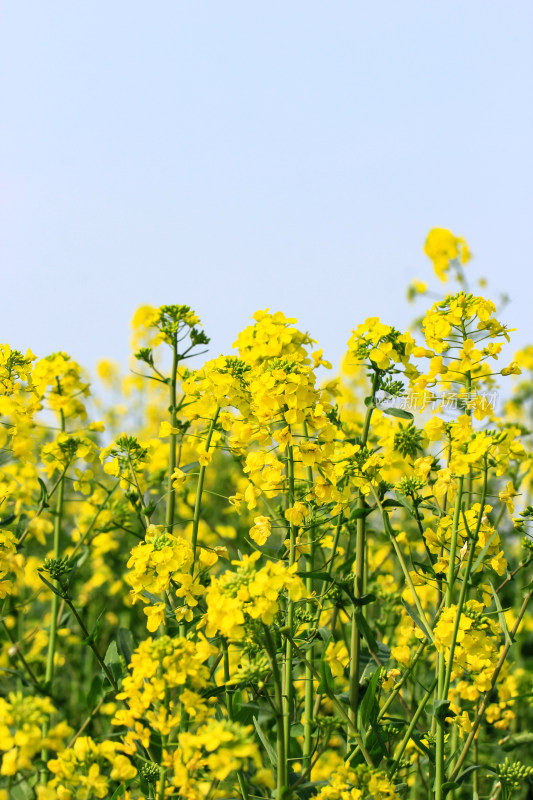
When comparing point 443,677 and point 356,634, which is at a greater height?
point 356,634

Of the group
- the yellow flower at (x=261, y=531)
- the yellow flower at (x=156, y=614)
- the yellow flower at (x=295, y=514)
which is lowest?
the yellow flower at (x=156, y=614)

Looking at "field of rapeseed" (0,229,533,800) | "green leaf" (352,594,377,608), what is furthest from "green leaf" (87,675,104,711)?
"green leaf" (352,594,377,608)

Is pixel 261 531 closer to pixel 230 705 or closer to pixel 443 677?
pixel 230 705

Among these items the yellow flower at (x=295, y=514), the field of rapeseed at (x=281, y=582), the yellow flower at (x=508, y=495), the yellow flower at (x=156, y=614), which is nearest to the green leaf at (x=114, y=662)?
the field of rapeseed at (x=281, y=582)

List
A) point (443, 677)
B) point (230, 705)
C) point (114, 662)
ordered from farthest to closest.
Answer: point (114, 662)
point (443, 677)
point (230, 705)

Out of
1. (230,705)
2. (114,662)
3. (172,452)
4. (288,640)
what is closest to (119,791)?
(114,662)

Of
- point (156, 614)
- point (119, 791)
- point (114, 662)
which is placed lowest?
point (119, 791)

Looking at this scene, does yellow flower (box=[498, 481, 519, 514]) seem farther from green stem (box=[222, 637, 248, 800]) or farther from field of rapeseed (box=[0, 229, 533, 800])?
green stem (box=[222, 637, 248, 800])

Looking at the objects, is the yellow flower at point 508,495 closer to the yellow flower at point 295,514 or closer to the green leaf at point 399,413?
the green leaf at point 399,413

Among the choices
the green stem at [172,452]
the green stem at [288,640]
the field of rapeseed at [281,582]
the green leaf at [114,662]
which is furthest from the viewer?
the green stem at [172,452]

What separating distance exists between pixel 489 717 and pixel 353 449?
1.77 metres

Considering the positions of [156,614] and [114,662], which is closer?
[156,614]

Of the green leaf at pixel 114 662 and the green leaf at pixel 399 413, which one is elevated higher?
the green leaf at pixel 399 413

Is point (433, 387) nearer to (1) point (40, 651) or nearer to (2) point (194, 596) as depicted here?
(2) point (194, 596)
